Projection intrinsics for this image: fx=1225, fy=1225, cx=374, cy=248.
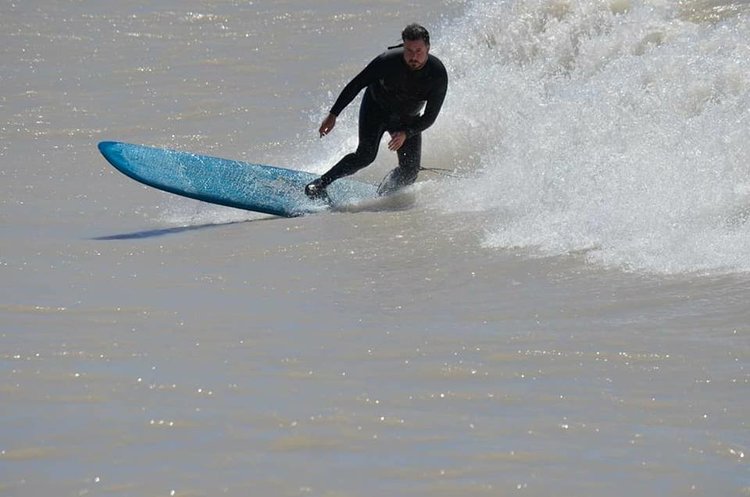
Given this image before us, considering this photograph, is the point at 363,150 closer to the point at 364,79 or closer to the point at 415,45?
the point at 364,79

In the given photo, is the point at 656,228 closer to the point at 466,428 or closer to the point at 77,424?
the point at 466,428

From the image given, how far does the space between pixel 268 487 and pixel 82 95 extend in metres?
10.2

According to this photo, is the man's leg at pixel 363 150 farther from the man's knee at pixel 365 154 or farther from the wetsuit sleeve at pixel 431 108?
the wetsuit sleeve at pixel 431 108

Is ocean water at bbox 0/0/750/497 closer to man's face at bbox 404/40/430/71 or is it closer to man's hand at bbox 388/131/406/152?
man's hand at bbox 388/131/406/152

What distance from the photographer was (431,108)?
7742 millimetres

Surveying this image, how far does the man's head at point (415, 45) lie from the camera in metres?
7.37

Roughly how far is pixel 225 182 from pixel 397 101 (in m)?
1.28

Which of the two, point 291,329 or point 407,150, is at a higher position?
point 407,150

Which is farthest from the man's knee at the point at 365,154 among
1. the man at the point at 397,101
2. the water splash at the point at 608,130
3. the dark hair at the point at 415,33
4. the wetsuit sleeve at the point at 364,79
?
the dark hair at the point at 415,33

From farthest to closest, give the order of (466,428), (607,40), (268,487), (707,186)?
(607,40) → (707,186) → (466,428) → (268,487)

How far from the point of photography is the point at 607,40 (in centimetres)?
1157

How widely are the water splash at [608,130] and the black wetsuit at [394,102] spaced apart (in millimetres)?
534

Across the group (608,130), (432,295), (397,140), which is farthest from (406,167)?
(432,295)

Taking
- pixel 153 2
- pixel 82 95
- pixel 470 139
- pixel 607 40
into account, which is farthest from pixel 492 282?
pixel 153 2
